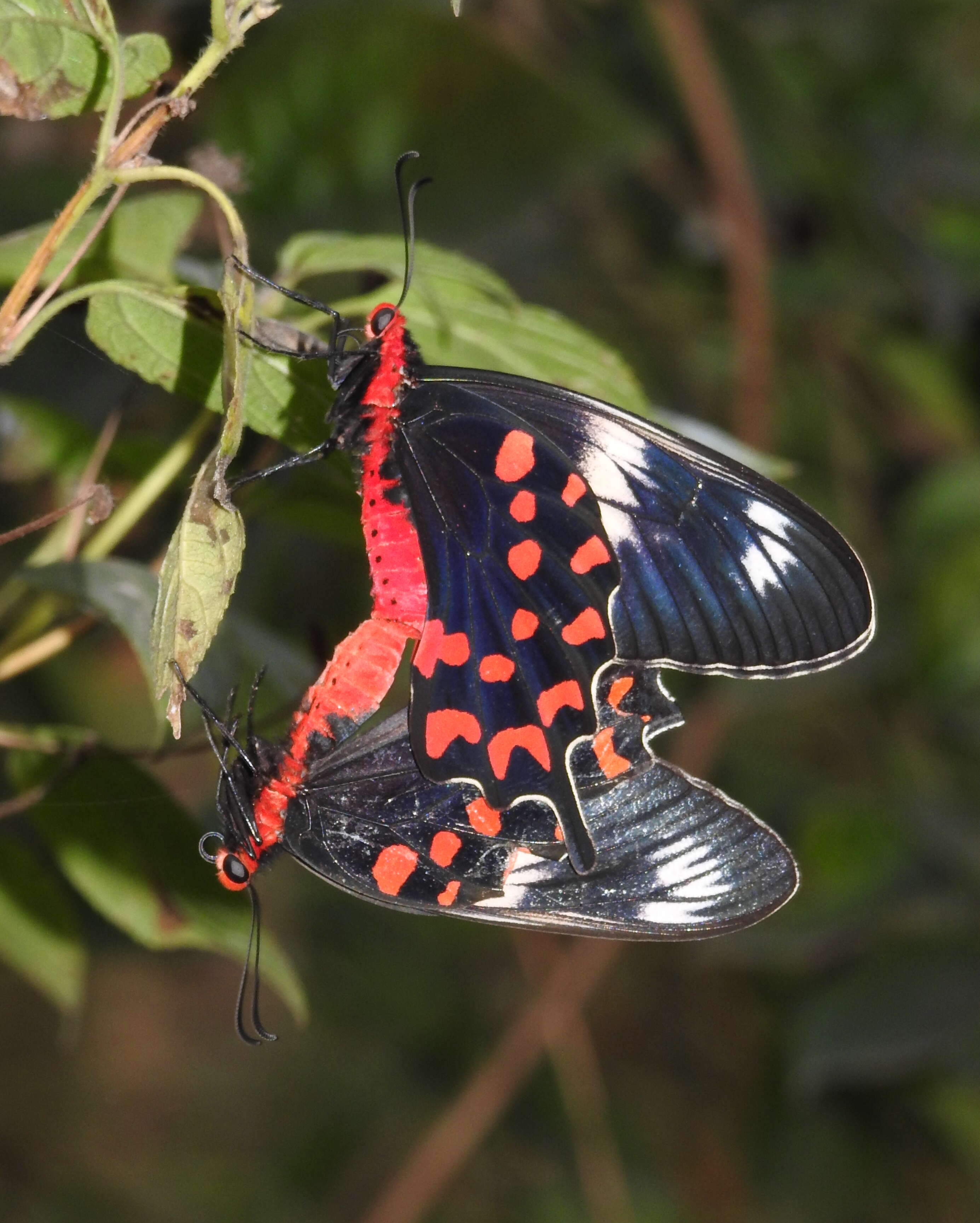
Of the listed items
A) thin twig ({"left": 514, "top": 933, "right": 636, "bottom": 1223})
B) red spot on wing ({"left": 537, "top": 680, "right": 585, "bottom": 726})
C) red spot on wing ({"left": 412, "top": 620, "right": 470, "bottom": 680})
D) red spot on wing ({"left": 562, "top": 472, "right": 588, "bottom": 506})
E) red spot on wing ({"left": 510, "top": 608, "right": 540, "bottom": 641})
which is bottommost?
thin twig ({"left": 514, "top": 933, "right": 636, "bottom": 1223})

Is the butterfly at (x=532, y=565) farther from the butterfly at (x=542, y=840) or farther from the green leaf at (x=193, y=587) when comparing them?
the green leaf at (x=193, y=587)

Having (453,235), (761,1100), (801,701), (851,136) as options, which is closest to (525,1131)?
(761,1100)

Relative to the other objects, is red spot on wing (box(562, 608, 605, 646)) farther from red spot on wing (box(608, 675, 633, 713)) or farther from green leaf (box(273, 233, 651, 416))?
green leaf (box(273, 233, 651, 416))

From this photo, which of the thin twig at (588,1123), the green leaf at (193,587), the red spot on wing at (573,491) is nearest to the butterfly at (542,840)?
the red spot on wing at (573,491)

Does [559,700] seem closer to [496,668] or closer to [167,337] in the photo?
[496,668]

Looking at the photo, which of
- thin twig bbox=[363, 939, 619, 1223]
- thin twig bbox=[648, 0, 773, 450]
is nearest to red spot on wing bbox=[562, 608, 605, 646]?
thin twig bbox=[648, 0, 773, 450]
